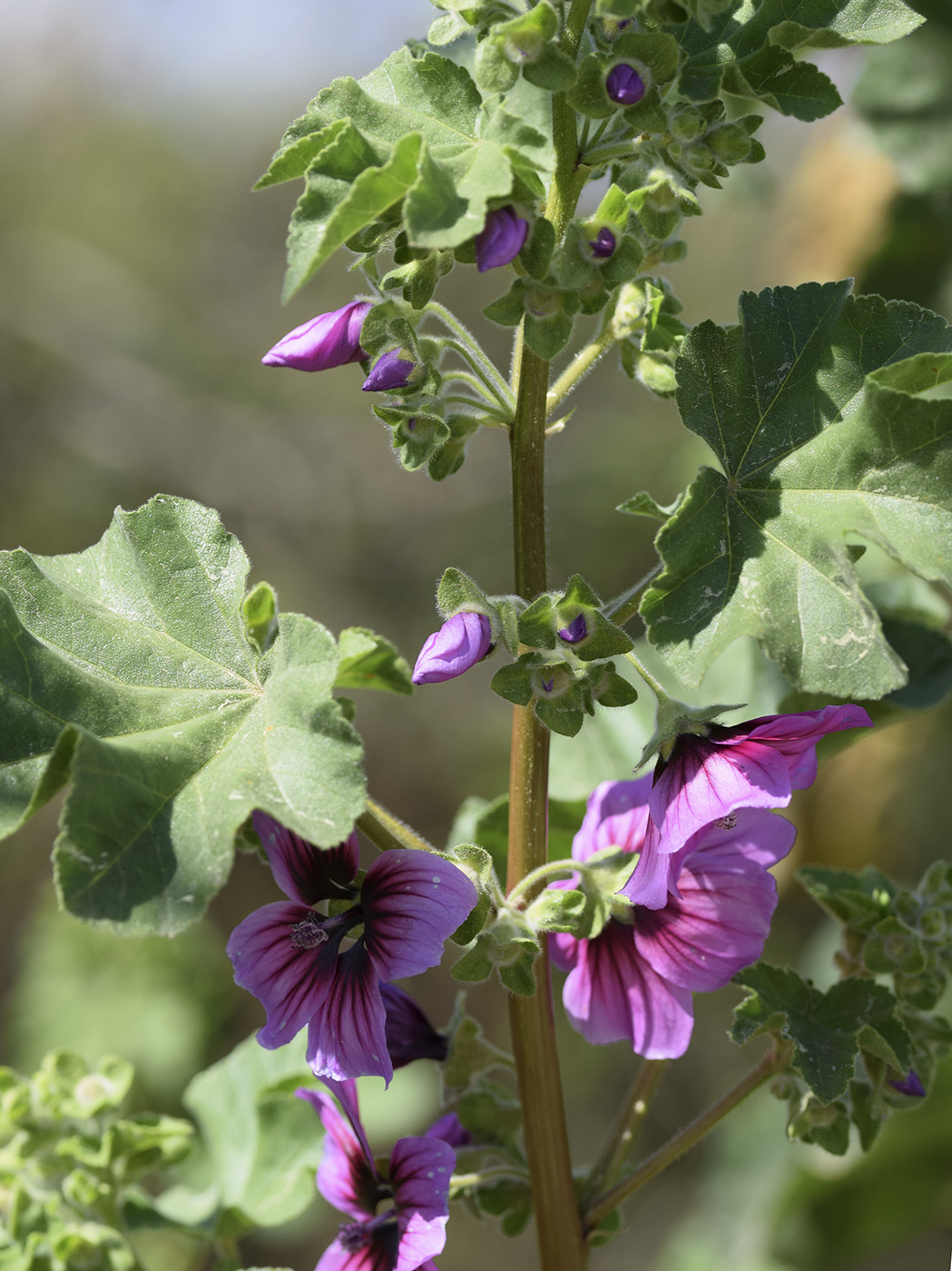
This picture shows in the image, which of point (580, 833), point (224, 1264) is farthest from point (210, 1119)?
point (580, 833)

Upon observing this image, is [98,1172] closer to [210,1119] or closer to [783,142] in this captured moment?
[210,1119]

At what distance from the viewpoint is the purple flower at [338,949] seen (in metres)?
0.87

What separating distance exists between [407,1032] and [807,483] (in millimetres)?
652

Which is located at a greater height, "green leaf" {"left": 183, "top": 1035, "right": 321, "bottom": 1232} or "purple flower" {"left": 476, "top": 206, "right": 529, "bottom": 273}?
"purple flower" {"left": 476, "top": 206, "right": 529, "bottom": 273}

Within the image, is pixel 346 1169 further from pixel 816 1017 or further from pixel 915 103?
pixel 915 103

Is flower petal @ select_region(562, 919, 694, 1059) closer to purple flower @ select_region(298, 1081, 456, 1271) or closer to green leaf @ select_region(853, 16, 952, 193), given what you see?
purple flower @ select_region(298, 1081, 456, 1271)

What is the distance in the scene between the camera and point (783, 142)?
5211 millimetres

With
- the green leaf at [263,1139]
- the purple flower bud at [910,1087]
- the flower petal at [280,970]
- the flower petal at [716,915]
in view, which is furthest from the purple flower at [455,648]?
the green leaf at [263,1139]

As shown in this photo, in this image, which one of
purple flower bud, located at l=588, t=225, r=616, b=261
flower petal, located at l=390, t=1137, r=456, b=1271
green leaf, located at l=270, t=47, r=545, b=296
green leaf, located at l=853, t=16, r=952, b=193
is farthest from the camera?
green leaf, located at l=853, t=16, r=952, b=193

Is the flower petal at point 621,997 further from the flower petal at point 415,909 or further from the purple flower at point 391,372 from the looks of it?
the purple flower at point 391,372

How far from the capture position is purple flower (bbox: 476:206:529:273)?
30.7 inches

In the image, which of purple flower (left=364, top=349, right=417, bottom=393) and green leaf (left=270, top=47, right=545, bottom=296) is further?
purple flower (left=364, top=349, right=417, bottom=393)

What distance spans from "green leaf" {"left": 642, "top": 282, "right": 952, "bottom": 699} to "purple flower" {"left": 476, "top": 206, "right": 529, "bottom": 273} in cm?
19

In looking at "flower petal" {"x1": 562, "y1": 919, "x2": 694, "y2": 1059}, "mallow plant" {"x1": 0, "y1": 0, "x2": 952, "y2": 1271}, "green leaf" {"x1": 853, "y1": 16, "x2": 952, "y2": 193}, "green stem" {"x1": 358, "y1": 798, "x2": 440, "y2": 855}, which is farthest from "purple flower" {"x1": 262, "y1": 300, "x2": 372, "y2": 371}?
"green leaf" {"x1": 853, "y1": 16, "x2": 952, "y2": 193}
